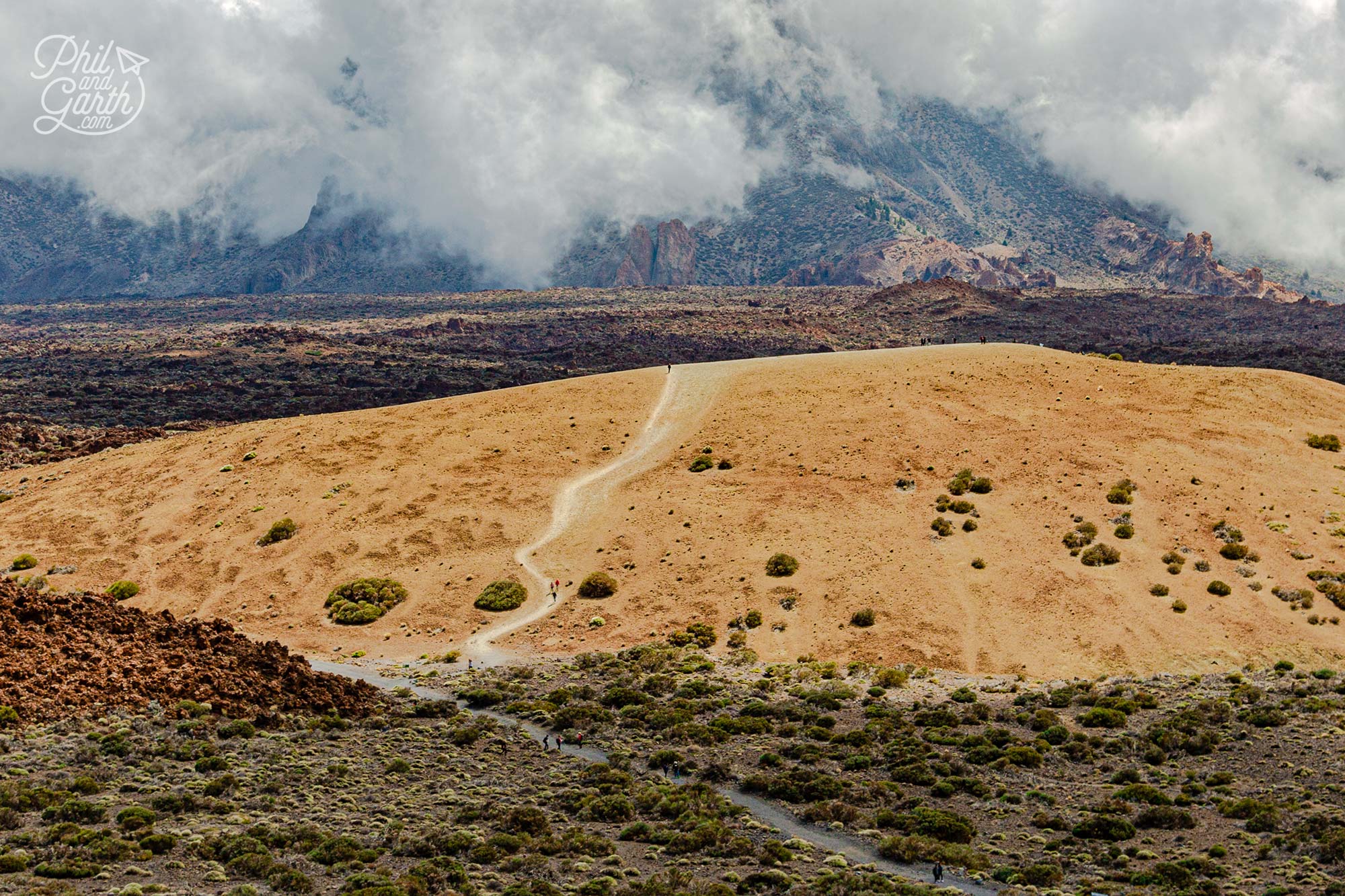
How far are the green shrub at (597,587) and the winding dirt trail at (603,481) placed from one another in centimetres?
119

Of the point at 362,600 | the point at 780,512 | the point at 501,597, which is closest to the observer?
the point at 501,597

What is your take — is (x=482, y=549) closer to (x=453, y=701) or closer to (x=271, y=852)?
(x=453, y=701)

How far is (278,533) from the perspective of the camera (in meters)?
63.4

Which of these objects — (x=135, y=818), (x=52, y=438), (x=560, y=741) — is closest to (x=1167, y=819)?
(x=560, y=741)

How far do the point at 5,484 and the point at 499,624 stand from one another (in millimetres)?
44804

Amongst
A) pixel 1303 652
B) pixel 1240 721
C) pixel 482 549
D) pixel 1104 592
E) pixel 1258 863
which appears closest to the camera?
pixel 1258 863

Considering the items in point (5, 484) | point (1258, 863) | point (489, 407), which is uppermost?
point (489, 407)

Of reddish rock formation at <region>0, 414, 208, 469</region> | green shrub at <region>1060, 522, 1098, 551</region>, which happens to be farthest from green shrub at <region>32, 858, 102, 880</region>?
reddish rock formation at <region>0, 414, 208, 469</region>

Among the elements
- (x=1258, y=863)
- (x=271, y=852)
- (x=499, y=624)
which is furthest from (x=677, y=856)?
(x=499, y=624)

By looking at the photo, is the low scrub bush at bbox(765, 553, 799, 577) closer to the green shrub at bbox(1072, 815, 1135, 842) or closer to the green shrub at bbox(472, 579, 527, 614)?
the green shrub at bbox(472, 579, 527, 614)

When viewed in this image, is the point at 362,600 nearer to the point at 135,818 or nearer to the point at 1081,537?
the point at 135,818

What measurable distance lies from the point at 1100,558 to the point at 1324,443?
22781 mm

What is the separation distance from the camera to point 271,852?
30109 millimetres

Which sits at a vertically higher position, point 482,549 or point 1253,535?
point 1253,535
